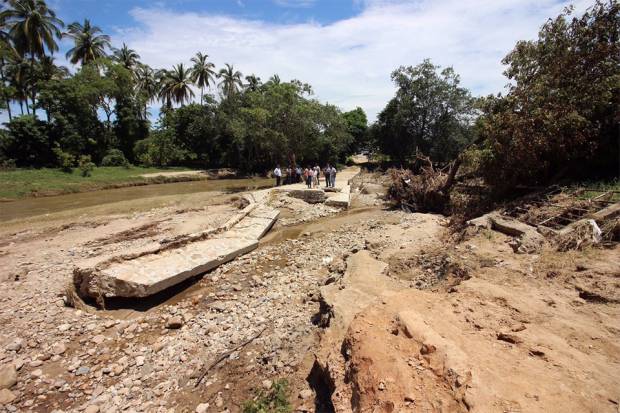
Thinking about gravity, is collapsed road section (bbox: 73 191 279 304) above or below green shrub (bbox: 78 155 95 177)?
below

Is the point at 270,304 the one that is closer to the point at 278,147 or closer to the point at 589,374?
the point at 589,374

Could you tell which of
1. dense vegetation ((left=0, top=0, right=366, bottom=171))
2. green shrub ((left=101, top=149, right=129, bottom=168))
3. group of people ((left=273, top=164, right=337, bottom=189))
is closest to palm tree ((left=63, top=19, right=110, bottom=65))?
dense vegetation ((left=0, top=0, right=366, bottom=171))

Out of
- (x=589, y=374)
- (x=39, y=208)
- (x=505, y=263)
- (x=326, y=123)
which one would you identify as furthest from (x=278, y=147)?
(x=589, y=374)

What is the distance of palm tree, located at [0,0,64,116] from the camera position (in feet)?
86.8

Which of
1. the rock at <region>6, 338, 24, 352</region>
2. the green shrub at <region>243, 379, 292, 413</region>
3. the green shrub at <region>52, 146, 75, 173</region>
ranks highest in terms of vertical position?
the green shrub at <region>52, 146, 75, 173</region>

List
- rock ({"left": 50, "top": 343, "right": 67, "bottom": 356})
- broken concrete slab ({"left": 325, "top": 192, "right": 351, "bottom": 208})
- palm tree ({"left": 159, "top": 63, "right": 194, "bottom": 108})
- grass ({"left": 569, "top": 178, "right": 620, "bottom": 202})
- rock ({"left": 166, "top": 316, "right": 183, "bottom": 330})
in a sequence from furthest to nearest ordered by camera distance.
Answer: palm tree ({"left": 159, "top": 63, "right": 194, "bottom": 108}), broken concrete slab ({"left": 325, "top": 192, "right": 351, "bottom": 208}), grass ({"left": 569, "top": 178, "right": 620, "bottom": 202}), rock ({"left": 166, "top": 316, "right": 183, "bottom": 330}), rock ({"left": 50, "top": 343, "right": 67, "bottom": 356})

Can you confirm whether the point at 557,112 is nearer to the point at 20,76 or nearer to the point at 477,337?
the point at 477,337

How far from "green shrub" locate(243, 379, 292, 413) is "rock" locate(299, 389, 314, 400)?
17 cm

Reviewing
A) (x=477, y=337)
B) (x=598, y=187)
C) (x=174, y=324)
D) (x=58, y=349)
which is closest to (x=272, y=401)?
(x=477, y=337)

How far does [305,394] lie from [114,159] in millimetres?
35346

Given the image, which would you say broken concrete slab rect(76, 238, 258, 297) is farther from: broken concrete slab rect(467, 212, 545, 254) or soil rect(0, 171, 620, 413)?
broken concrete slab rect(467, 212, 545, 254)

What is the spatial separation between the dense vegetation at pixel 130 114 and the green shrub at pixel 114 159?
10 centimetres

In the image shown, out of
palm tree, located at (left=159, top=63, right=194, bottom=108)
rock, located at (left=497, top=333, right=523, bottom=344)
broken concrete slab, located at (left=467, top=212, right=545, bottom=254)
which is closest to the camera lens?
rock, located at (left=497, top=333, right=523, bottom=344)

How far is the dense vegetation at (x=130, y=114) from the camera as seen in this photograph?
71.4 ft
